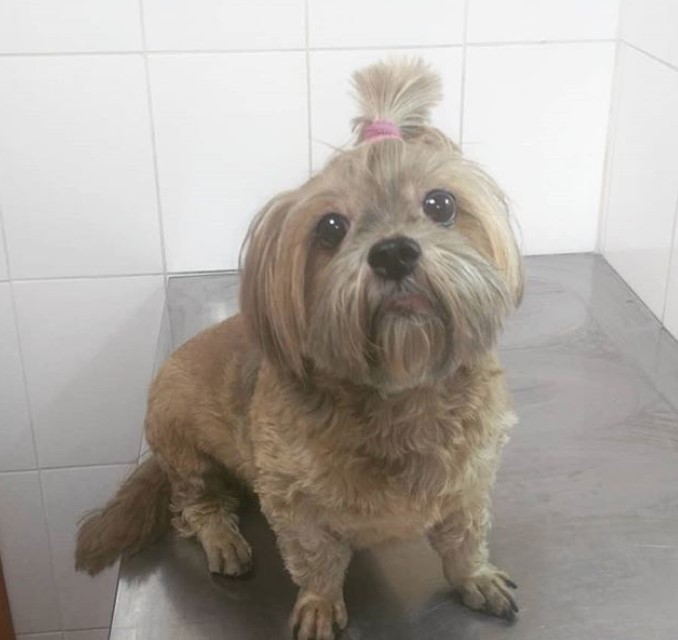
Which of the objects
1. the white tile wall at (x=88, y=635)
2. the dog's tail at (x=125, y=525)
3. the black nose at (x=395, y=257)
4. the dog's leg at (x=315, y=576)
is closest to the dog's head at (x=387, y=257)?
the black nose at (x=395, y=257)

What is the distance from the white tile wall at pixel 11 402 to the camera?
1382 mm

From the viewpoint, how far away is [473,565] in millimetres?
906

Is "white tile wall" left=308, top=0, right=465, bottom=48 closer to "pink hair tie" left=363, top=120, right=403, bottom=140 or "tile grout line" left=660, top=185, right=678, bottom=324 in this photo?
"tile grout line" left=660, top=185, right=678, bottom=324

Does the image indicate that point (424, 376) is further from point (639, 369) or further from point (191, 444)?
point (639, 369)

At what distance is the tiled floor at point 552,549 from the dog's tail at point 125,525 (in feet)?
0.09

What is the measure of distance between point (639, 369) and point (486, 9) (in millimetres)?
502

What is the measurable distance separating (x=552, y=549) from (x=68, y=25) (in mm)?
846

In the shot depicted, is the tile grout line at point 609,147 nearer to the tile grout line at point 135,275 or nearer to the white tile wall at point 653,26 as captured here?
the white tile wall at point 653,26

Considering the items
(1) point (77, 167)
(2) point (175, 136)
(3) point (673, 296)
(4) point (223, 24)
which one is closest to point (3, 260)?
(1) point (77, 167)

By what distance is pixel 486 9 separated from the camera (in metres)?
1.29

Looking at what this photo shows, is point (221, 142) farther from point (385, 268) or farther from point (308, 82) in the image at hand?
point (385, 268)

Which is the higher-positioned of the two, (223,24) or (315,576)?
(223,24)

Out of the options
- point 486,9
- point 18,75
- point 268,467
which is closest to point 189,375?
point 268,467

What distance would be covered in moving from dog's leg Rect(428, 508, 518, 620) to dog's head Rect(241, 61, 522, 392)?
0.18 m
